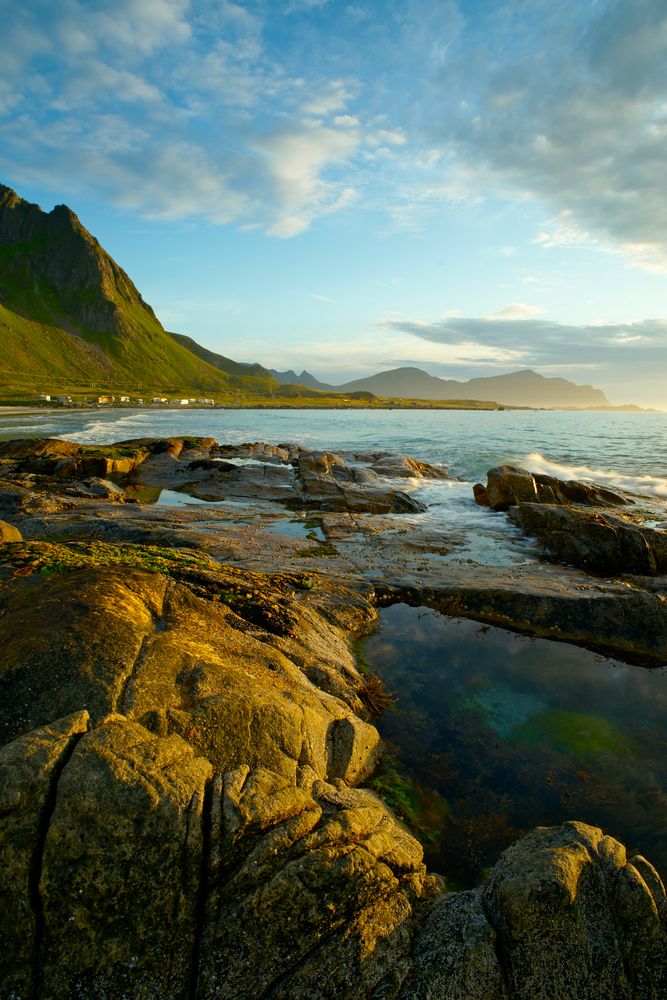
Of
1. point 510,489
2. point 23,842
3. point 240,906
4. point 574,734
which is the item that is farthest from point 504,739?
point 510,489

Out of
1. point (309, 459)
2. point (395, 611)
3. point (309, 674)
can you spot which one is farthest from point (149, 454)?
point (309, 674)

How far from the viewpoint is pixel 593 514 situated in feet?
71.5

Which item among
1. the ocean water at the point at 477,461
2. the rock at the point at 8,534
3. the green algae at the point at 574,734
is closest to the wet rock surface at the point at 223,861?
the green algae at the point at 574,734

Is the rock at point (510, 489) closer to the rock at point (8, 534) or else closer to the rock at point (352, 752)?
the rock at point (352, 752)

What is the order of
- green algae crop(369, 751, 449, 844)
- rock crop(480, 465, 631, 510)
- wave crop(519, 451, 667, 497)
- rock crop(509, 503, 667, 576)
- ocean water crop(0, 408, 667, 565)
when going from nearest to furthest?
green algae crop(369, 751, 449, 844) → rock crop(509, 503, 667, 576) → ocean water crop(0, 408, 667, 565) → rock crop(480, 465, 631, 510) → wave crop(519, 451, 667, 497)

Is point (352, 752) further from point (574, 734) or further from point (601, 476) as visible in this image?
point (601, 476)

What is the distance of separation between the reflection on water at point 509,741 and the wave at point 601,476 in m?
33.2

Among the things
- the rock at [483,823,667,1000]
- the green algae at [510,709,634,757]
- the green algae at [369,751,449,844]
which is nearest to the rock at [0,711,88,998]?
the rock at [483,823,667,1000]

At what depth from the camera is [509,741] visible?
9.41 meters

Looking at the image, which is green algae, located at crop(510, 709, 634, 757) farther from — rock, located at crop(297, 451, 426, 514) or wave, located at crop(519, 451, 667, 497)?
wave, located at crop(519, 451, 667, 497)

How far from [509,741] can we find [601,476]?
44.3m

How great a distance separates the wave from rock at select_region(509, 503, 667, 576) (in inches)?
854

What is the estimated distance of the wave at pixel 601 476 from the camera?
134ft

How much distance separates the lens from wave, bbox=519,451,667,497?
134 ft
